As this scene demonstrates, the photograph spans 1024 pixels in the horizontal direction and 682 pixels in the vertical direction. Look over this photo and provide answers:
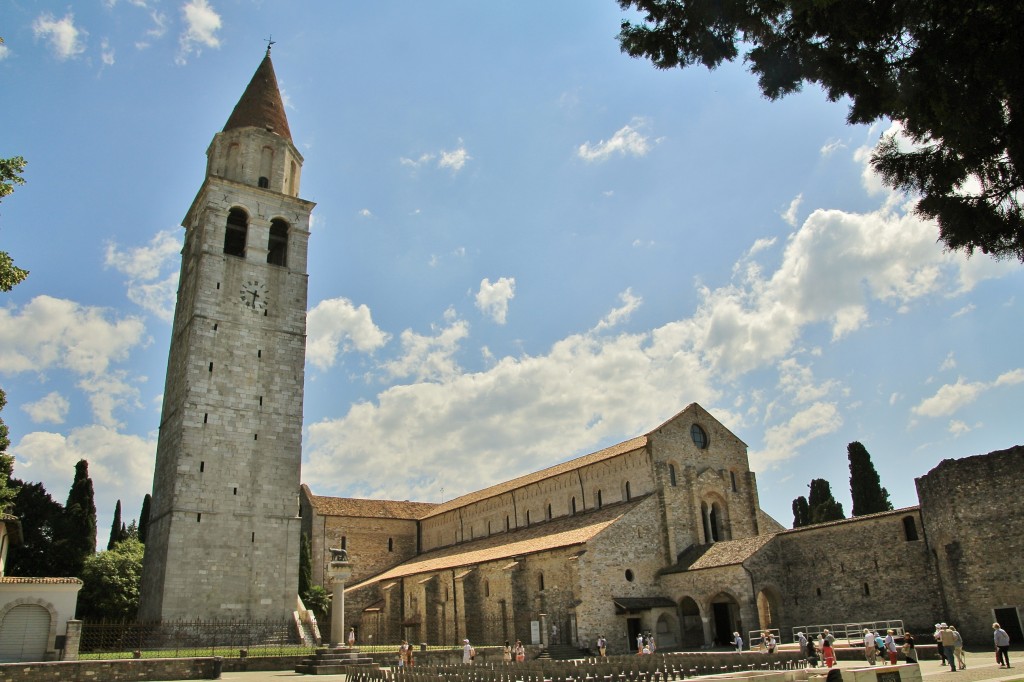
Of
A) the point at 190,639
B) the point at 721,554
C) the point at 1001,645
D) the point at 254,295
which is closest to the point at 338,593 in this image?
the point at 190,639

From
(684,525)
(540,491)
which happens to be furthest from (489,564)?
(684,525)

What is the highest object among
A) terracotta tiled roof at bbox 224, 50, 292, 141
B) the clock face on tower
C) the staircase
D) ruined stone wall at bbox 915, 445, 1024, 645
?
terracotta tiled roof at bbox 224, 50, 292, 141

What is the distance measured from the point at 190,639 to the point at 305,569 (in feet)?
45.3

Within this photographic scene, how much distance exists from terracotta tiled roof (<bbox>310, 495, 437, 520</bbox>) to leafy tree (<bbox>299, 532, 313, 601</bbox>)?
97.8 inches

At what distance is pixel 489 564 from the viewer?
34.8m

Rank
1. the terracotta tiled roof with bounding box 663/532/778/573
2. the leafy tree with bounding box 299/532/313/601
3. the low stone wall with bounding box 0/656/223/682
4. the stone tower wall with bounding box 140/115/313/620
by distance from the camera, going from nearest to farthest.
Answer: the low stone wall with bounding box 0/656/223/682, the terracotta tiled roof with bounding box 663/532/778/573, the stone tower wall with bounding box 140/115/313/620, the leafy tree with bounding box 299/532/313/601

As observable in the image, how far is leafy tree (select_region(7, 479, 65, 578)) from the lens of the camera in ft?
121

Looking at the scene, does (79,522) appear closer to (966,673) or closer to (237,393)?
(237,393)

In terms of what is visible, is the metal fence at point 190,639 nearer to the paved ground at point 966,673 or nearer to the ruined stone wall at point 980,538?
the paved ground at point 966,673

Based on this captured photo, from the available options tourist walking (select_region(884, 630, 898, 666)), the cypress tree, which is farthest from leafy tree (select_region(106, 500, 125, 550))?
tourist walking (select_region(884, 630, 898, 666))

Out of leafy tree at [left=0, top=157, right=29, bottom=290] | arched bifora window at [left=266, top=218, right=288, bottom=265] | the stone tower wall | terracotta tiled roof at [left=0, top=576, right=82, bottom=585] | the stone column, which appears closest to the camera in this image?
leafy tree at [left=0, top=157, right=29, bottom=290]

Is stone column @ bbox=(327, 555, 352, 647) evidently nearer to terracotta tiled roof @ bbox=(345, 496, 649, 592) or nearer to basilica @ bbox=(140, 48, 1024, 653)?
basilica @ bbox=(140, 48, 1024, 653)

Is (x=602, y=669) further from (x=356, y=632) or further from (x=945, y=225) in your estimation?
(x=356, y=632)

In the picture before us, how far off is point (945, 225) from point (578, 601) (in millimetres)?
23961
